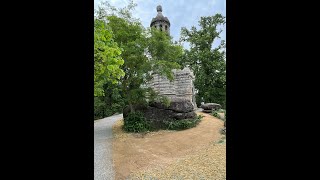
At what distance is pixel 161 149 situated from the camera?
23.5 ft

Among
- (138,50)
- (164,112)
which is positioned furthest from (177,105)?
(138,50)

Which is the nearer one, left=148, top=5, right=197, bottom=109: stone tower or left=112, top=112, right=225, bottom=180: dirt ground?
left=112, top=112, right=225, bottom=180: dirt ground

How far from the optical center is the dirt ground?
542cm

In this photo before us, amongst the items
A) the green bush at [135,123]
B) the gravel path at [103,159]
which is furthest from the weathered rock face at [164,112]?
the gravel path at [103,159]

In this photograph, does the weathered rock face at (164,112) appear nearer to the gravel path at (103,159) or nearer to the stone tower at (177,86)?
the stone tower at (177,86)

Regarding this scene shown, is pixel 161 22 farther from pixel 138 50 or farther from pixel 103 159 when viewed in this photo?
pixel 103 159

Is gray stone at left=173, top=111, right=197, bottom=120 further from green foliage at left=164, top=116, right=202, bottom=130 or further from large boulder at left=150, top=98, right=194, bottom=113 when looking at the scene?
green foliage at left=164, top=116, right=202, bottom=130

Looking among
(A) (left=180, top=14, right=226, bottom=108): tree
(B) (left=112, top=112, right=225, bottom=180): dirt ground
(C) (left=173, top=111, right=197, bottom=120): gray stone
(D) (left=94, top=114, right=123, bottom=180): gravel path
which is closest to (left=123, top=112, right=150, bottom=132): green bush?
(B) (left=112, top=112, right=225, bottom=180): dirt ground

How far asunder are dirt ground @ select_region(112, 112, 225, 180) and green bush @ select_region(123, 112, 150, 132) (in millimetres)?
514

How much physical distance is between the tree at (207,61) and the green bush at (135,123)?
1039 cm

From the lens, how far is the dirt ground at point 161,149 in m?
5.42

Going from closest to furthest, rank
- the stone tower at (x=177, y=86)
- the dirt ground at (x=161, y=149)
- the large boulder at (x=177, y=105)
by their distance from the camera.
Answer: the dirt ground at (x=161, y=149) < the large boulder at (x=177, y=105) < the stone tower at (x=177, y=86)
